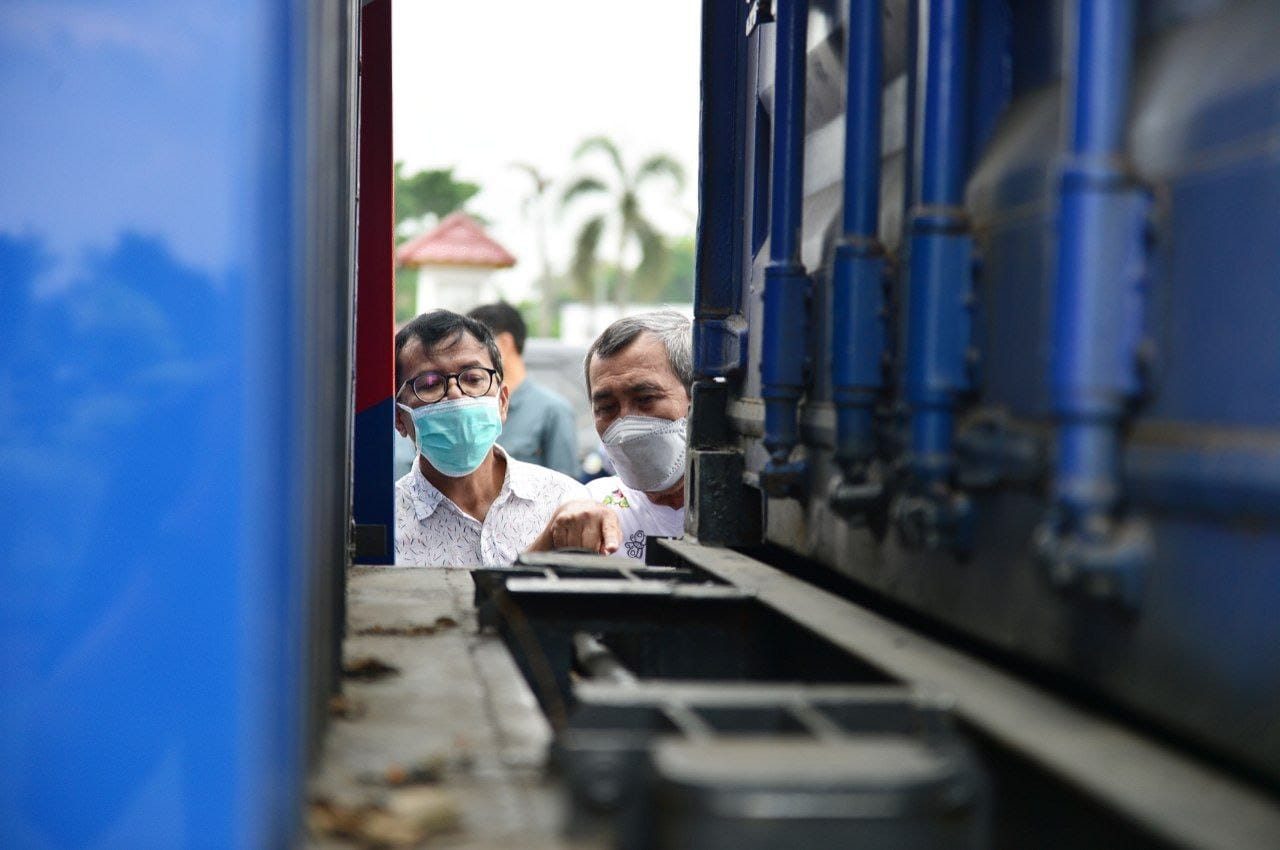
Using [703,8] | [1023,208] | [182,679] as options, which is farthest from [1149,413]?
[703,8]

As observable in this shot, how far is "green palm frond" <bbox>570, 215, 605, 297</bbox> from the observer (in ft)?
131

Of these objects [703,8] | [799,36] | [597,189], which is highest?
[597,189]

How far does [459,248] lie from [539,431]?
44.9ft

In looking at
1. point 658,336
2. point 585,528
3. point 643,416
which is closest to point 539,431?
point 658,336

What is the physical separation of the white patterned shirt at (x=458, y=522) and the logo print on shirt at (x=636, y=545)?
52 cm

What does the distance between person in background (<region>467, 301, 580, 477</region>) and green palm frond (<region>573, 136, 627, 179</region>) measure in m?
31.2

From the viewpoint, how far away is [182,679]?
163 cm

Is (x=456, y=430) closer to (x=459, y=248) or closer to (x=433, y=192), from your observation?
(x=459, y=248)

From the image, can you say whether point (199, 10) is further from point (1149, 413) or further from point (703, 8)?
point (703, 8)

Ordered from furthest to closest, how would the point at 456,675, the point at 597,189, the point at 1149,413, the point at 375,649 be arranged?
the point at 597,189
the point at 375,649
the point at 456,675
the point at 1149,413

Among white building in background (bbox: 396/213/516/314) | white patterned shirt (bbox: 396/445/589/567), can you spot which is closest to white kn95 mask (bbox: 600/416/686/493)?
white patterned shirt (bbox: 396/445/589/567)

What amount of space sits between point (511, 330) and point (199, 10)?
7.55 m

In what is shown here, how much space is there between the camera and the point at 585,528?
209 inches

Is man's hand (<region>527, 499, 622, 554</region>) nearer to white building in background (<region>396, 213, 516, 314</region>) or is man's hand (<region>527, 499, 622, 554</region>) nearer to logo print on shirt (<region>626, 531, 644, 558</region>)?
logo print on shirt (<region>626, 531, 644, 558</region>)
